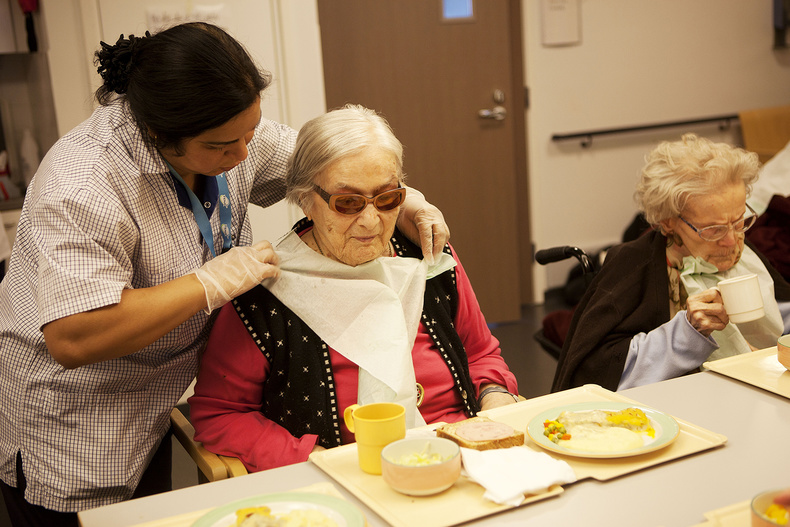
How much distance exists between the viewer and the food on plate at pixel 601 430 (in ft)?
4.30

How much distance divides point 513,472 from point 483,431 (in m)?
0.14

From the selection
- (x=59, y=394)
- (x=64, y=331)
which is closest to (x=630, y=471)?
(x=64, y=331)

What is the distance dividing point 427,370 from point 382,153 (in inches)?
20.9

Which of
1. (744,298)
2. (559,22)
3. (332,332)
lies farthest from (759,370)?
(559,22)

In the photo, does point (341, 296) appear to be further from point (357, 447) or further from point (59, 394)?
point (59, 394)

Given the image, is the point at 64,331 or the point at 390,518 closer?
the point at 390,518

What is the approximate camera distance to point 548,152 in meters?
5.25

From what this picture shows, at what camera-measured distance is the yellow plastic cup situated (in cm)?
125

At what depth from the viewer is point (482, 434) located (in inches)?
52.3

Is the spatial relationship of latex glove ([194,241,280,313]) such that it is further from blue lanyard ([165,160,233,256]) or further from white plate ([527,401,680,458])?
white plate ([527,401,680,458])

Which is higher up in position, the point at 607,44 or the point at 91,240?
the point at 607,44

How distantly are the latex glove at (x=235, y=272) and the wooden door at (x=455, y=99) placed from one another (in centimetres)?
282

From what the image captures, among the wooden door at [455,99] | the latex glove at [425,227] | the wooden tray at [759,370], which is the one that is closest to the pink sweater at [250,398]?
the latex glove at [425,227]

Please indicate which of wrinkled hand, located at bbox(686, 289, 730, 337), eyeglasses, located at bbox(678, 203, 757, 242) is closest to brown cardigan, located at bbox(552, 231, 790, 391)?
eyeglasses, located at bbox(678, 203, 757, 242)
